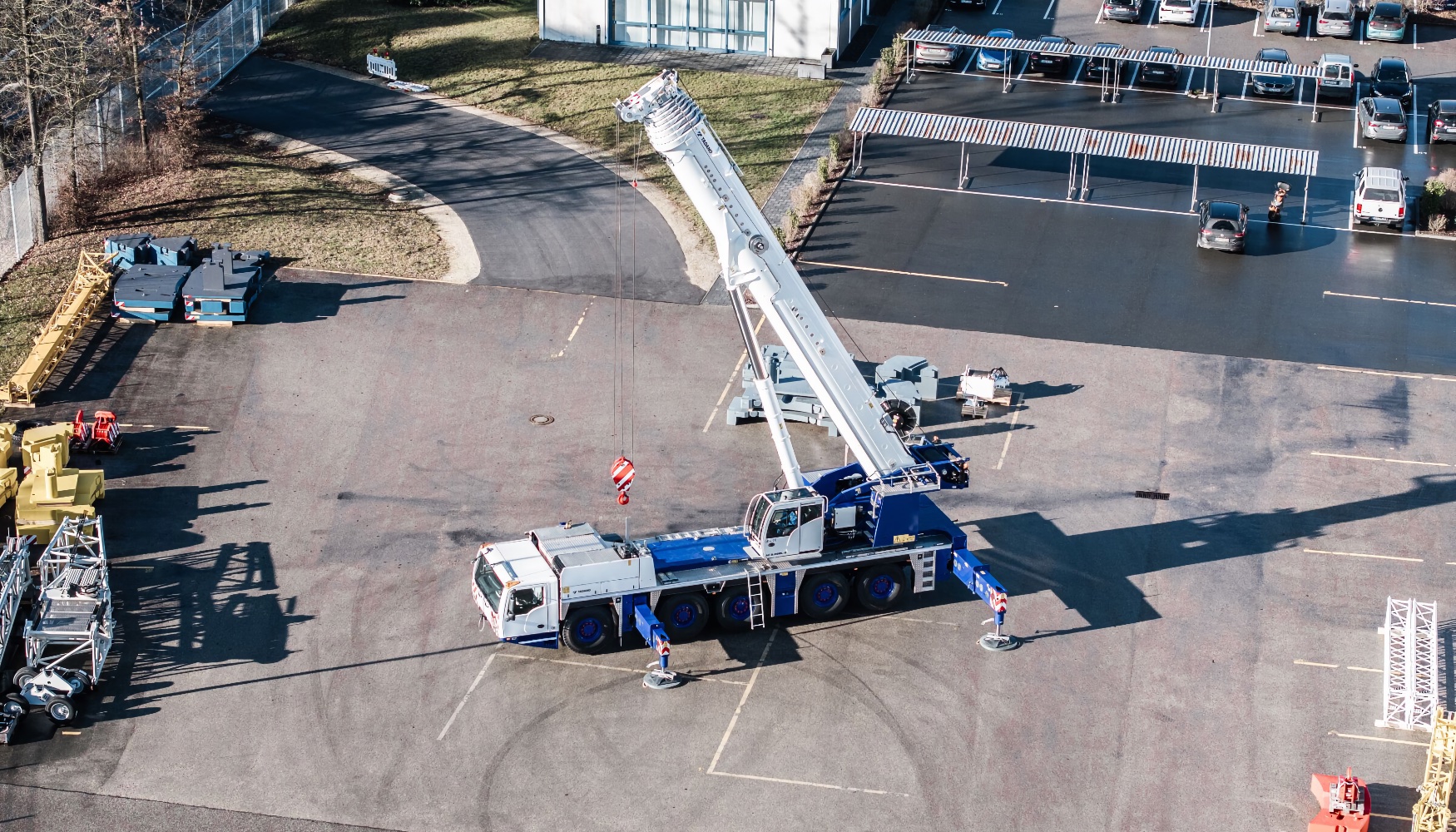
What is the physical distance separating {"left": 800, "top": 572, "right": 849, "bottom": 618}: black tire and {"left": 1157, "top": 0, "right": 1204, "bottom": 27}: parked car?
164 ft

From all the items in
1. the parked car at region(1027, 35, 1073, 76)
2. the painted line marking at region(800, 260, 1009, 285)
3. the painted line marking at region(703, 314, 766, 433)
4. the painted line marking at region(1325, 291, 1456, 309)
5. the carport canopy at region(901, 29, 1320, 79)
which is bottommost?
the painted line marking at region(703, 314, 766, 433)

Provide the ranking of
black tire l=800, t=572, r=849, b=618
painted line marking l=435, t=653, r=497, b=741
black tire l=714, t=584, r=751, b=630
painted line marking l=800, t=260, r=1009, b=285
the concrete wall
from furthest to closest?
the concrete wall, painted line marking l=800, t=260, r=1009, b=285, black tire l=800, t=572, r=849, b=618, black tire l=714, t=584, r=751, b=630, painted line marking l=435, t=653, r=497, b=741

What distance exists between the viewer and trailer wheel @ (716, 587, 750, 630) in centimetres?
3416

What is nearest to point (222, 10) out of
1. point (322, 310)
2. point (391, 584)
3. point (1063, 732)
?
point (322, 310)

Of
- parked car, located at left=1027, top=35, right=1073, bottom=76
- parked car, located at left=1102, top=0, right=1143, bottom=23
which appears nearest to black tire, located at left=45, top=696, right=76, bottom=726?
parked car, located at left=1027, top=35, right=1073, bottom=76

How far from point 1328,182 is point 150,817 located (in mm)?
46565

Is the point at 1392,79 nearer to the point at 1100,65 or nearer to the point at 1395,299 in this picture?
the point at 1100,65

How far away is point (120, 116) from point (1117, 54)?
3824 centimetres

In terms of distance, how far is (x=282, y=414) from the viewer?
43469 mm

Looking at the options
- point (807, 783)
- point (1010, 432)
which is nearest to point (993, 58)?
point (1010, 432)

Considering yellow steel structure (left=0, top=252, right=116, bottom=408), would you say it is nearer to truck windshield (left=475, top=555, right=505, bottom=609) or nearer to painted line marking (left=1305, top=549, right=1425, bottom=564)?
truck windshield (left=475, top=555, right=505, bottom=609)

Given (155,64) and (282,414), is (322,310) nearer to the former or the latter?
(282,414)

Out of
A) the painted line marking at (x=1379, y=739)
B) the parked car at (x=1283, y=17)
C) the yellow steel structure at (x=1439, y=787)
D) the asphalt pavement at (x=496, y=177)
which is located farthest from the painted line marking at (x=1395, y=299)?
the parked car at (x=1283, y=17)

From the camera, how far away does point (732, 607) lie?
34250 mm
